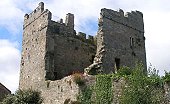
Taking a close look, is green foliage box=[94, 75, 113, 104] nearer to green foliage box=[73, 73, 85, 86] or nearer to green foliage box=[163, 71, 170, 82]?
green foliage box=[73, 73, 85, 86]

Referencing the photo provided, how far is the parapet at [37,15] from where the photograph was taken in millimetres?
31075

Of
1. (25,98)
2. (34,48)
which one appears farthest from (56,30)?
(25,98)

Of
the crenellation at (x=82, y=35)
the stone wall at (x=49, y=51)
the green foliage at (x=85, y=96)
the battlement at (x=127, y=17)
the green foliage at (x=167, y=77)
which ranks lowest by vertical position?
the green foliage at (x=85, y=96)

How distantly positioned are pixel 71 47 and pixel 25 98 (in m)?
7.92

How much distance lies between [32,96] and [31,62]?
6.88m

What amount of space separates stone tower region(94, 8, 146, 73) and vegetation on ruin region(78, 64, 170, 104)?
5752mm

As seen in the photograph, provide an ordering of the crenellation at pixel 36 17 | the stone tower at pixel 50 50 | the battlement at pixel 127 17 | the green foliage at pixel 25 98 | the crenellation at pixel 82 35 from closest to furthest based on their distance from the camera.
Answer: the green foliage at pixel 25 98 → the stone tower at pixel 50 50 → the battlement at pixel 127 17 → the crenellation at pixel 36 17 → the crenellation at pixel 82 35

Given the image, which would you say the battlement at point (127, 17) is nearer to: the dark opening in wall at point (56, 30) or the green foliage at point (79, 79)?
the dark opening in wall at point (56, 30)

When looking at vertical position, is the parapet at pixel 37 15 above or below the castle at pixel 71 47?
above

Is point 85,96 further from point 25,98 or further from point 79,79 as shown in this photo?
point 25,98

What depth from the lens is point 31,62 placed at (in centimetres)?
3212

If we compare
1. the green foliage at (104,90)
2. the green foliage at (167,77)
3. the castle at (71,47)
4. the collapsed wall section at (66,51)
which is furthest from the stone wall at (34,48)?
the green foliage at (167,77)

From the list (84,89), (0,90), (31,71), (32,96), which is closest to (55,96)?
(32,96)

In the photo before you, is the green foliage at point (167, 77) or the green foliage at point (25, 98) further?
the green foliage at point (25, 98)
